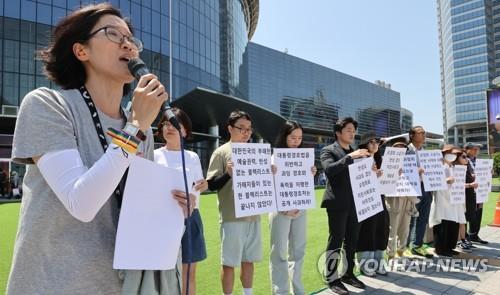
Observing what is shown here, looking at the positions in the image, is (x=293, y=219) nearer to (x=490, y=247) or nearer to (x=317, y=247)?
(x=317, y=247)

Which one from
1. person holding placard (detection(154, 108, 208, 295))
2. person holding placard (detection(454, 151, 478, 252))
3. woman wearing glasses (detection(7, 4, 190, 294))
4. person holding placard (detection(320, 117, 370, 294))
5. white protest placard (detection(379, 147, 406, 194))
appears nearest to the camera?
woman wearing glasses (detection(7, 4, 190, 294))

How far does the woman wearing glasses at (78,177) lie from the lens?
1095 millimetres

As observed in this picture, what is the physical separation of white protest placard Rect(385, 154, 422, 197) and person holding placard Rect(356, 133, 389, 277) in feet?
2.24

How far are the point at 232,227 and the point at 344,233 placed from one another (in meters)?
1.59

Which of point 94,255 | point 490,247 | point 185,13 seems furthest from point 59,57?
point 185,13

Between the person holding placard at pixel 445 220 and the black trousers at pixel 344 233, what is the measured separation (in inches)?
95.8

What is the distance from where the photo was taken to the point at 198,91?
20922mm

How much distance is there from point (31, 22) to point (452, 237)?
28.0m

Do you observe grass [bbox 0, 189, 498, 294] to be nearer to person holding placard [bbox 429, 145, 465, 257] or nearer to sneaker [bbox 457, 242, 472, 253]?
person holding placard [bbox 429, 145, 465, 257]

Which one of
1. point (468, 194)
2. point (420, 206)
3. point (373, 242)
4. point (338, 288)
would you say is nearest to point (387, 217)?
point (373, 242)

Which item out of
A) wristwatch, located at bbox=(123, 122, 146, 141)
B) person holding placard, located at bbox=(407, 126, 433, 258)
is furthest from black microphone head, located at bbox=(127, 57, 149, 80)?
person holding placard, located at bbox=(407, 126, 433, 258)

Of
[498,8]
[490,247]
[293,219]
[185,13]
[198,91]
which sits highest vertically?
[498,8]

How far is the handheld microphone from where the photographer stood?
48.8 inches

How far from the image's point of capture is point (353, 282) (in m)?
4.52
